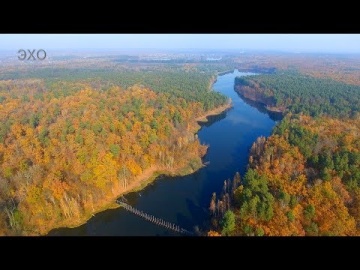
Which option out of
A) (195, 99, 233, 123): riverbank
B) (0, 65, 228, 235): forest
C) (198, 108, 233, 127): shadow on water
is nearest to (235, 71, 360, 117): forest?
(195, 99, 233, 123): riverbank

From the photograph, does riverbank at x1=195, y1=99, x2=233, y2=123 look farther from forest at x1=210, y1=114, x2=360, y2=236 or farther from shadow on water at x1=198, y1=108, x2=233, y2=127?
forest at x1=210, y1=114, x2=360, y2=236

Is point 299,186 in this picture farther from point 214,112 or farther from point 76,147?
point 214,112

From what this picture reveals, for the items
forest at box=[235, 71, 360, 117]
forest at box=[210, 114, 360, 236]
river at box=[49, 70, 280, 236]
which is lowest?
river at box=[49, 70, 280, 236]

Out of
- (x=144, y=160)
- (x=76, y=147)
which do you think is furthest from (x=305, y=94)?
(x=76, y=147)

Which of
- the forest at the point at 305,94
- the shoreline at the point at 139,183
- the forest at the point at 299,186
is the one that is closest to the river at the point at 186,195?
the shoreline at the point at 139,183

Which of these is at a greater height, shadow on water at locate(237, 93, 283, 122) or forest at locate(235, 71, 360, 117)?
forest at locate(235, 71, 360, 117)
